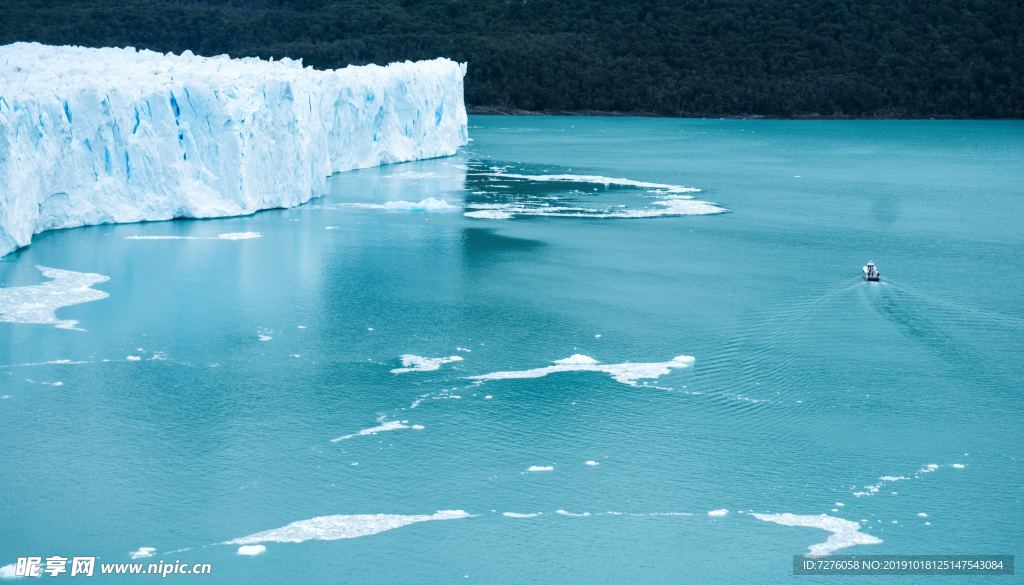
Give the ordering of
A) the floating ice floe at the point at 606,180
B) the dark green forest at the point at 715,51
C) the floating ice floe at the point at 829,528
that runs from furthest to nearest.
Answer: the dark green forest at the point at 715,51 → the floating ice floe at the point at 606,180 → the floating ice floe at the point at 829,528

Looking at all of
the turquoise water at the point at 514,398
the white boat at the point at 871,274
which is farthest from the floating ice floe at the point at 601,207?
the white boat at the point at 871,274

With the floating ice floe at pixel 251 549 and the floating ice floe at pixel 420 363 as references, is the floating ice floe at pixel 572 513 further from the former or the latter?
the floating ice floe at pixel 420 363

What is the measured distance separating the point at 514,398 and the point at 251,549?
9.70ft

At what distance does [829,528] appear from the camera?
22.1ft

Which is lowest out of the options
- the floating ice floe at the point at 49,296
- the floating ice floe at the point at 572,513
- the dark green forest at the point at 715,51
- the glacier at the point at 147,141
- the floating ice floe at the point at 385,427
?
the floating ice floe at the point at 572,513

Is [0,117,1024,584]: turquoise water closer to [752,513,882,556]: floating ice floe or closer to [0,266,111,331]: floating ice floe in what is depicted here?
[752,513,882,556]: floating ice floe

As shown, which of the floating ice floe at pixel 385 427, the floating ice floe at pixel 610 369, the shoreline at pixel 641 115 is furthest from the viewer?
the shoreline at pixel 641 115

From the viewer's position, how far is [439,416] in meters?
8.43

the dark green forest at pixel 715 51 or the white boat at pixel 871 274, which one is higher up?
the dark green forest at pixel 715 51

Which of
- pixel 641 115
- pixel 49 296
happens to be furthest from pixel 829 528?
pixel 641 115

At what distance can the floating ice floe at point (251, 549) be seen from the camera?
6328 mm

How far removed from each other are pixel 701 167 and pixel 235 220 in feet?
45.6

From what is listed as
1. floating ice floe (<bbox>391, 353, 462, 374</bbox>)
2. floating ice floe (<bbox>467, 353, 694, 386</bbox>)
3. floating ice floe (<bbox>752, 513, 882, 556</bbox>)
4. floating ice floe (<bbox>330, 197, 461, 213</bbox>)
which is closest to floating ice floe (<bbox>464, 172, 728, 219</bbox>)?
floating ice floe (<bbox>330, 197, 461, 213</bbox>)

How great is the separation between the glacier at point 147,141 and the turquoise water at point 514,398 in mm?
461
